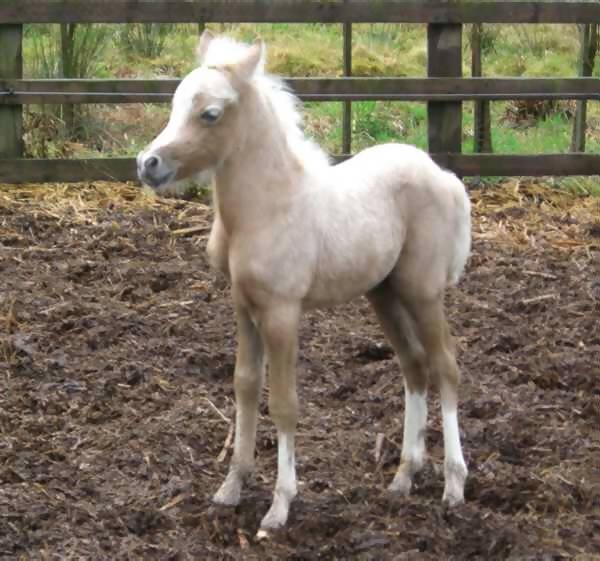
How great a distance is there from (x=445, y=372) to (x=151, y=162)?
53.2 inches

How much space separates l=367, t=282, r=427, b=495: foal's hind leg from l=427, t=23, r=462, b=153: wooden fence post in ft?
14.6

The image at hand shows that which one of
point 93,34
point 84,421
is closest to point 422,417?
point 84,421

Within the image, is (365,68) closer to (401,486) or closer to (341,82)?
(341,82)

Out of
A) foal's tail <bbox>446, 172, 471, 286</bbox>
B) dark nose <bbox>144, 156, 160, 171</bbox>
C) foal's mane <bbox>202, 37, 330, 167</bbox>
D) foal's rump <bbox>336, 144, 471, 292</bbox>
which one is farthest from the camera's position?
foal's tail <bbox>446, 172, 471, 286</bbox>

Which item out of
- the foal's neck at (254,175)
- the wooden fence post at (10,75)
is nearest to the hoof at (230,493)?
the foal's neck at (254,175)

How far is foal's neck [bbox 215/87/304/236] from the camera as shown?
162 inches

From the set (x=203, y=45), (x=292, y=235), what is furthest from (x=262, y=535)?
(x=203, y=45)

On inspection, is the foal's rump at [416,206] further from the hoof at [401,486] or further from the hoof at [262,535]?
the hoof at [262,535]

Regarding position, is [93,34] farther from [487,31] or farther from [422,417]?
[422,417]

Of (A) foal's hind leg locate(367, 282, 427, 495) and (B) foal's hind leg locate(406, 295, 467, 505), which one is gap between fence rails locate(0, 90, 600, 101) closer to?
(A) foal's hind leg locate(367, 282, 427, 495)

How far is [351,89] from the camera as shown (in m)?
8.76

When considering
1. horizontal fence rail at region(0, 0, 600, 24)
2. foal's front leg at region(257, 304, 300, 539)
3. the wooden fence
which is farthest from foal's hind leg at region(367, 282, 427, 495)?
horizontal fence rail at region(0, 0, 600, 24)

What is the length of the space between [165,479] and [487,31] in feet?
33.6

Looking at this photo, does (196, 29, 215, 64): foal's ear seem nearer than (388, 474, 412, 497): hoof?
Yes
